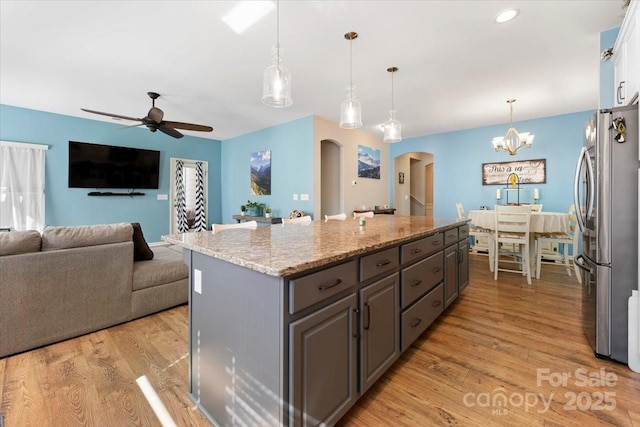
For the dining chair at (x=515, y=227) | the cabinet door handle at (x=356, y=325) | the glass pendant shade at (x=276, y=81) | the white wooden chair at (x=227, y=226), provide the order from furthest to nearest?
1. the dining chair at (x=515, y=227)
2. the glass pendant shade at (x=276, y=81)
3. the white wooden chair at (x=227, y=226)
4. the cabinet door handle at (x=356, y=325)

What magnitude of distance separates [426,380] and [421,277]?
642 millimetres

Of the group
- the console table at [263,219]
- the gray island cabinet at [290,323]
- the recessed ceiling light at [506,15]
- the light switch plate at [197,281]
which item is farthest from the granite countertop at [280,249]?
the console table at [263,219]

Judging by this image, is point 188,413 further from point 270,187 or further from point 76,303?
point 270,187

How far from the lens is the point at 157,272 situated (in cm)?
271

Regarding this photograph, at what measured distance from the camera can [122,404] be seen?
1.53 metres

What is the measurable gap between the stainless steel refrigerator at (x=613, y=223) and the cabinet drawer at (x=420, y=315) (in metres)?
1.01

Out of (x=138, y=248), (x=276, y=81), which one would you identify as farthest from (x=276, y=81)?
(x=138, y=248)

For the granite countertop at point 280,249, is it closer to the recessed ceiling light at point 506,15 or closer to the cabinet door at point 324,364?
the cabinet door at point 324,364

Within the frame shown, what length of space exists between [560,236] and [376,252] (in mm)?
3878

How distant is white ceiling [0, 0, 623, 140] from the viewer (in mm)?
2283

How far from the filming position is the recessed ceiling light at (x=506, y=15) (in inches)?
90.0

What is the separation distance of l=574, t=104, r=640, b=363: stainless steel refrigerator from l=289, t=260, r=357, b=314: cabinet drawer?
5.89ft

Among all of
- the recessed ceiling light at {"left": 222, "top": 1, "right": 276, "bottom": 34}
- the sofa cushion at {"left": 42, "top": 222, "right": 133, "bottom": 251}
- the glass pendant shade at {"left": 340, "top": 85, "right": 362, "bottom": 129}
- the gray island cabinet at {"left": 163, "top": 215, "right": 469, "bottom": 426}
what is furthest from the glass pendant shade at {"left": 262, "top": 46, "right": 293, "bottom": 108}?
the sofa cushion at {"left": 42, "top": 222, "right": 133, "bottom": 251}

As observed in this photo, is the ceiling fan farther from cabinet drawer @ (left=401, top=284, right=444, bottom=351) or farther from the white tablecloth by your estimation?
the white tablecloth
